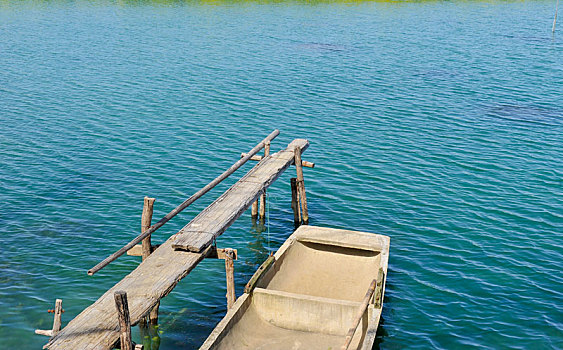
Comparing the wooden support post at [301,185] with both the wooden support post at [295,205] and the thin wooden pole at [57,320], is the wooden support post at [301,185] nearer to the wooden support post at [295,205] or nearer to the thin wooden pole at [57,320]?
the wooden support post at [295,205]

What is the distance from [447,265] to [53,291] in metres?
12.1

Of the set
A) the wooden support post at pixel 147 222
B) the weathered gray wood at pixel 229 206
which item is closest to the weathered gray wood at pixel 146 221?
the wooden support post at pixel 147 222

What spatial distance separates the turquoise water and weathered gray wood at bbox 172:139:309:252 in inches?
102

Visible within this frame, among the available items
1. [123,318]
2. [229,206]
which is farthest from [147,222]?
[123,318]

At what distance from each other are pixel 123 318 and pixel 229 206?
636 cm

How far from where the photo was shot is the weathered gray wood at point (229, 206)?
15586mm

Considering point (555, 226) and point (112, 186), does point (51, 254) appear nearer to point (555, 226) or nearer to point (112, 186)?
point (112, 186)

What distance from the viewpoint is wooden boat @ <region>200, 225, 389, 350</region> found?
48.7ft

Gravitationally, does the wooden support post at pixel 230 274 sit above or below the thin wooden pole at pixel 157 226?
below

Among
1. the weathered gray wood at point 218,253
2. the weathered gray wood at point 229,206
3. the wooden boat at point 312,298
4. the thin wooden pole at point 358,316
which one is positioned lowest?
the wooden boat at point 312,298

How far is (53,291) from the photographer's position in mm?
18281

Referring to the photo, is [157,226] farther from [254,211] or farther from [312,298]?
[254,211]

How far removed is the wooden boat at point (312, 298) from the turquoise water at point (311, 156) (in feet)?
4.72

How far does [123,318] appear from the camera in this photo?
11.9 m
